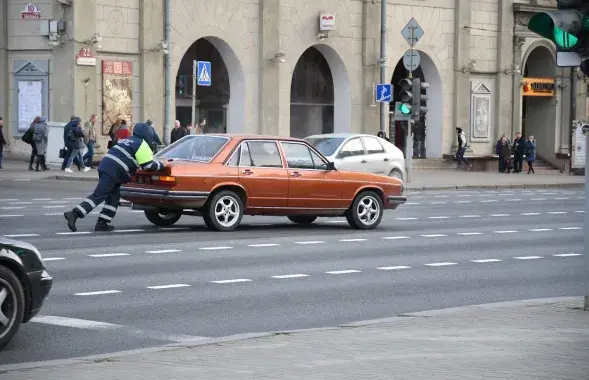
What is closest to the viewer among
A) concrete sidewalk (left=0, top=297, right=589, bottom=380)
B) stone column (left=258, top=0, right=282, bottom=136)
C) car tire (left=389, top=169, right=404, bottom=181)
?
concrete sidewalk (left=0, top=297, right=589, bottom=380)

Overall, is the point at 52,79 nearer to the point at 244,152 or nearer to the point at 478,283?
the point at 244,152

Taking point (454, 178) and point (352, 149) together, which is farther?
point (454, 178)

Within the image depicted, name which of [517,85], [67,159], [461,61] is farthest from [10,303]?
[517,85]

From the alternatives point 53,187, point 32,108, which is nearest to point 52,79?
point 32,108

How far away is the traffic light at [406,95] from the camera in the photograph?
36125 mm

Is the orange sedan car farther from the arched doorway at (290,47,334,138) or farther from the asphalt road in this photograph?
the arched doorway at (290,47,334,138)

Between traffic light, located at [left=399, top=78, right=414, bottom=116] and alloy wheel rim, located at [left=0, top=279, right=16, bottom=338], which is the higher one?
traffic light, located at [left=399, top=78, right=414, bottom=116]

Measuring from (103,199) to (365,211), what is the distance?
4587 mm

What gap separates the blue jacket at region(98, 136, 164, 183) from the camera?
1956cm

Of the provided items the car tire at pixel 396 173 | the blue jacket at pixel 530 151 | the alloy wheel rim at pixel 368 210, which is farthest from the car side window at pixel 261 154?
the blue jacket at pixel 530 151

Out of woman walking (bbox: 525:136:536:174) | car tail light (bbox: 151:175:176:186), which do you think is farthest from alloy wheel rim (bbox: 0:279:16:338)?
woman walking (bbox: 525:136:536:174)

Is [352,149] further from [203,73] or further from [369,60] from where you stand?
[369,60]

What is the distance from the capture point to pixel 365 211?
21.9m

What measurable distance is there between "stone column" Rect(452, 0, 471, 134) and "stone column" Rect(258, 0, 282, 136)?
926cm
